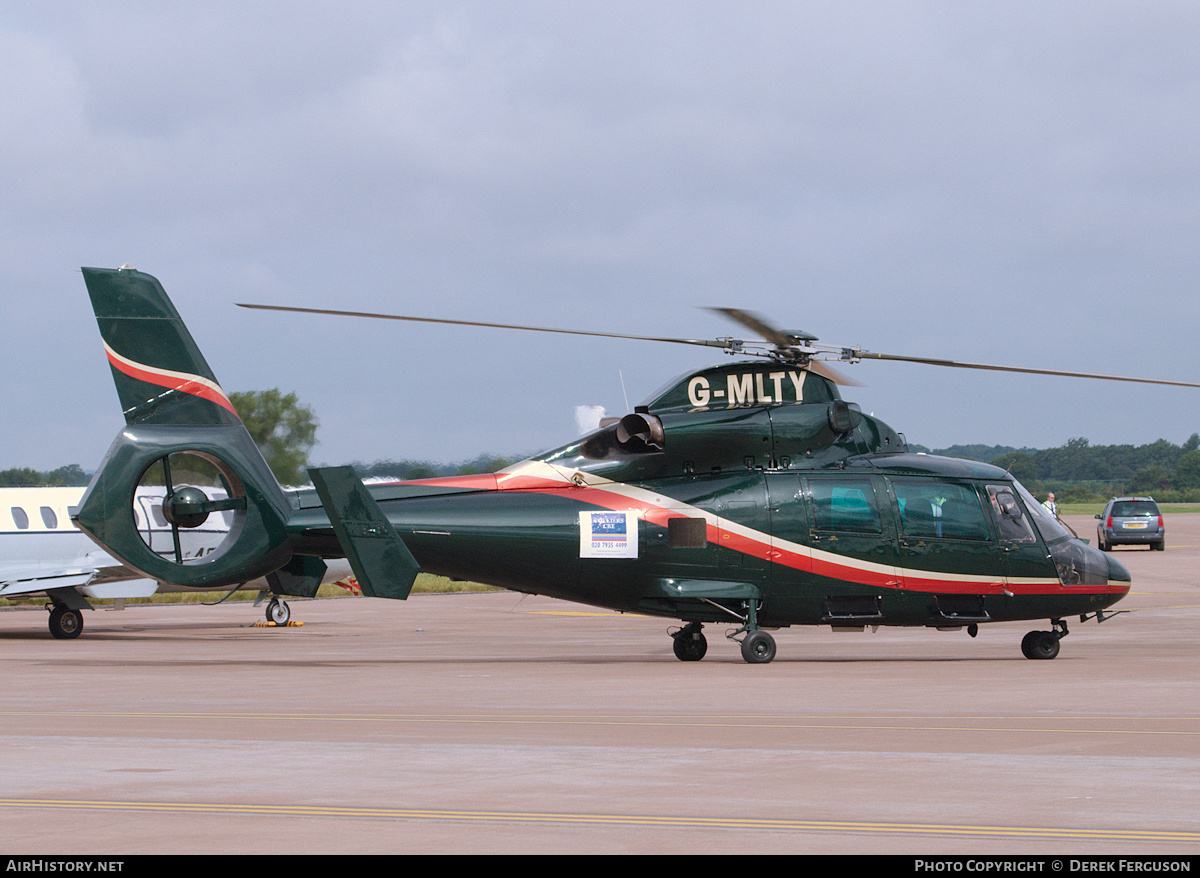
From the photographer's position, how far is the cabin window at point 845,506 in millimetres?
21219

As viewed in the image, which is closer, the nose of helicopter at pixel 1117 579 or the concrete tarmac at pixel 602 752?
the concrete tarmac at pixel 602 752

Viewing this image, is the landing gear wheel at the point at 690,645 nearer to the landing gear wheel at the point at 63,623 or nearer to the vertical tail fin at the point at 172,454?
the vertical tail fin at the point at 172,454

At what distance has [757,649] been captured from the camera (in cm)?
2066

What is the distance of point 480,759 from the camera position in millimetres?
11195

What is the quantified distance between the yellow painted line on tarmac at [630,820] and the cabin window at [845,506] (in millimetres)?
12914

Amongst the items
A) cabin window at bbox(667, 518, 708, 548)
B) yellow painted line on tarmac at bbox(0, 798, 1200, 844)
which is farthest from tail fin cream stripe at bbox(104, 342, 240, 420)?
yellow painted line on tarmac at bbox(0, 798, 1200, 844)

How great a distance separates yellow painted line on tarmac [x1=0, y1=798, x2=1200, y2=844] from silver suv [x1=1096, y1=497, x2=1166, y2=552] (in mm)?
54174

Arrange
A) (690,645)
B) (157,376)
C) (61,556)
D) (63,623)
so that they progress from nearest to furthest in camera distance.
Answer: (157,376), (690,645), (63,623), (61,556)

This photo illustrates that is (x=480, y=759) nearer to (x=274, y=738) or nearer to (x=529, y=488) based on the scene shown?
(x=274, y=738)

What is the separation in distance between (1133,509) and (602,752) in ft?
175

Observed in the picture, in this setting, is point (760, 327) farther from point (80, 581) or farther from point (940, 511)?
point (80, 581)

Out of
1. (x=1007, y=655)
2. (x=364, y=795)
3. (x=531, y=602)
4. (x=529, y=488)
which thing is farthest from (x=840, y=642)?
(x=364, y=795)

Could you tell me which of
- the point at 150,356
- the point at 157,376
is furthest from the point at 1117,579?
the point at 150,356

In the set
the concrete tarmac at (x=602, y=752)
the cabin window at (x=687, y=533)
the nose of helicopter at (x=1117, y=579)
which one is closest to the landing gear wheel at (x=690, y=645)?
the concrete tarmac at (x=602, y=752)
